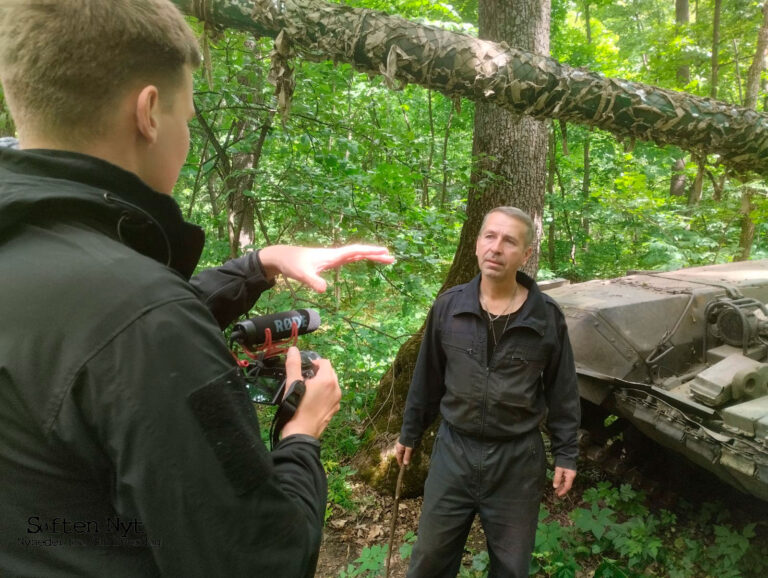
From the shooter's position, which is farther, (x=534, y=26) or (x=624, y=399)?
(x=534, y=26)

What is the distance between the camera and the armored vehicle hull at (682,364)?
3.05m

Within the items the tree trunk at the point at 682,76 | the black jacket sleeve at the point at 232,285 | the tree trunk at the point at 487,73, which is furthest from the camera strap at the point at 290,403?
the tree trunk at the point at 682,76

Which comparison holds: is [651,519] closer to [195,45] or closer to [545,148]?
[545,148]

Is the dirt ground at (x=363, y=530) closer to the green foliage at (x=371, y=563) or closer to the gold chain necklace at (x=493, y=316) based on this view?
the green foliage at (x=371, y=563)

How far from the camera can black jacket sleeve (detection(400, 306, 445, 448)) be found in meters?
3.04

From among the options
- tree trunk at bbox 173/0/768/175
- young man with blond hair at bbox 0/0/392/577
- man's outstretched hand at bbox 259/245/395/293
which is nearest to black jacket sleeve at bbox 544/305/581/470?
tree trunk at bbox 173/0/768/175

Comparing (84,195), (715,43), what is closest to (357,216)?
(84,195)

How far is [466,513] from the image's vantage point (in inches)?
108

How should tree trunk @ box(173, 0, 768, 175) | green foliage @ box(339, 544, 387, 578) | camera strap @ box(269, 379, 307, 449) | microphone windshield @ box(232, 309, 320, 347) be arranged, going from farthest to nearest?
green foliage @ box(339, 544, 387, 578), tree trunk @ box(173, 0, 768, 175), microphone windshield @ box(232, 309, 320, 347), camera strap @ box(269, 379, 307, 449)

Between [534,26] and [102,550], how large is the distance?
4659 mm

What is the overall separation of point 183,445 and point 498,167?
418 centimetres

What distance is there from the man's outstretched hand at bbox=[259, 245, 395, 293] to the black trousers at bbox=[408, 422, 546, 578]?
1.65 metres

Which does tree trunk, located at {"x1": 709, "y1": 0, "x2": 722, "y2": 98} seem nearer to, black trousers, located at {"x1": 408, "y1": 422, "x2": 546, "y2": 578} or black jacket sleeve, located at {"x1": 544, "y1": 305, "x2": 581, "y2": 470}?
black jacket sleeve, located at {"x1": 544, "y1": 305, "x2": 581, "y2": 470}

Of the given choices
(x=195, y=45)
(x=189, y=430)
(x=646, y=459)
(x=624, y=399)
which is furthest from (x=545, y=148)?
(x=189, y=430)
